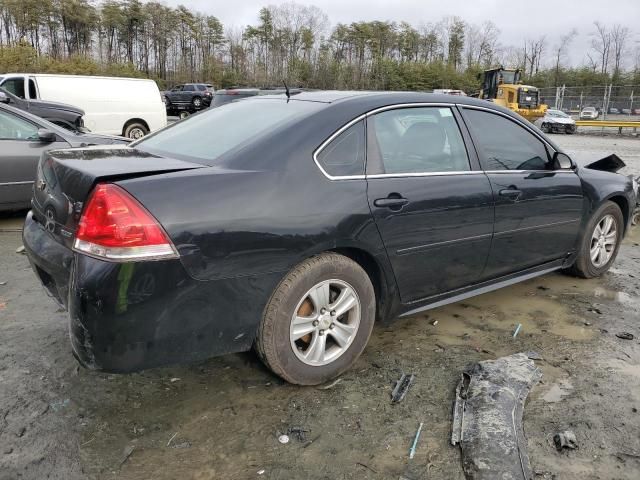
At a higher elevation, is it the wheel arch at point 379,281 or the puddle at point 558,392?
the wheel arch at point 379,281

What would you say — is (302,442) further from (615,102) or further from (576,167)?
(615,102)

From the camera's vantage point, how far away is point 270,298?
8.30ft

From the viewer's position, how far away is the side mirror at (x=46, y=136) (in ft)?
20.0

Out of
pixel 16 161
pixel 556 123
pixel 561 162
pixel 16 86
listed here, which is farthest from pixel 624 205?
pixel 556 123

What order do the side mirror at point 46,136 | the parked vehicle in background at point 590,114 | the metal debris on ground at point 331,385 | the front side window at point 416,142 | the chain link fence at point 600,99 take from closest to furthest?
the metal debris on ground at point 331,385, the front side window at point 416,142, the side mirror at point 46,136, the chain link fence at point 600,99, the parked vehicle in background at point 590,114

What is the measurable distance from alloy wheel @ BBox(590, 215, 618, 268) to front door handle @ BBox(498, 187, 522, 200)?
1.27 metres

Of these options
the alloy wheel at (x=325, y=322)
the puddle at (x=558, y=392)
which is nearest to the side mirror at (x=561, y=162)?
the puddle at (x=558, y=392)

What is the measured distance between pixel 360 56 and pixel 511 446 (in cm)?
5944

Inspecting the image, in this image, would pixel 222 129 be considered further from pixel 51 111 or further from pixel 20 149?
pixel 51 111

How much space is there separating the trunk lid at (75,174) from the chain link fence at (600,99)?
36.1 m

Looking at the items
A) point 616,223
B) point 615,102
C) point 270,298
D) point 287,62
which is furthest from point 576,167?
point 287,62

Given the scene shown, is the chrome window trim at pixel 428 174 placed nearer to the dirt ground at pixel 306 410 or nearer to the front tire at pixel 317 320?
the front tire at pixel 317 320

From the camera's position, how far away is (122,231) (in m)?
2.15

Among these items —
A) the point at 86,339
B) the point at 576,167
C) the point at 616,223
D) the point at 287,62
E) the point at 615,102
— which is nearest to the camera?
the point at 86,339
